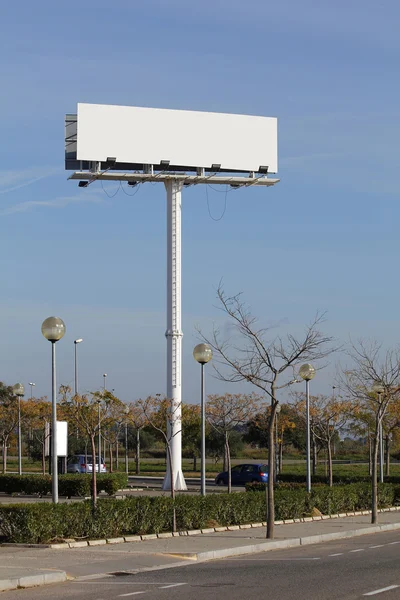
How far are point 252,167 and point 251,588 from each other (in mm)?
36352

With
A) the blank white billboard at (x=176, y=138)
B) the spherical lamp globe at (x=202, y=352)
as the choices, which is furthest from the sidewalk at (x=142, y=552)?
the blank white billboard at (x=176, y=138)

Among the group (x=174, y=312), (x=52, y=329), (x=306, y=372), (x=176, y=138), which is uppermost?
(x=176, y=138)

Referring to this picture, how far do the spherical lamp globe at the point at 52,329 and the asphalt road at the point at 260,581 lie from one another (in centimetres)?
614

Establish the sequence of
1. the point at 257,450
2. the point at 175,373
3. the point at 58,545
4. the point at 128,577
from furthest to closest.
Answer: the point at 257,450 → the point at 175,373 → the point at 58,545 → the point at 128,577

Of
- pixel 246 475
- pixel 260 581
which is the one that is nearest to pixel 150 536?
pixel 260 581

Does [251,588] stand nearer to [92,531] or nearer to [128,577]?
[128,577]

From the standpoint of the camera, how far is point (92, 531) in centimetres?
2105

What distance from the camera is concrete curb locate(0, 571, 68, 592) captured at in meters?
14.6

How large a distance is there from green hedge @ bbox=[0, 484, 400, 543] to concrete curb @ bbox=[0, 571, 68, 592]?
4466 millimetres

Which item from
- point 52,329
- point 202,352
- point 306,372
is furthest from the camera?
point 306,372

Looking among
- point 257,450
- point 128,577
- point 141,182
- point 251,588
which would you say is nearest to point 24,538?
point 128,577

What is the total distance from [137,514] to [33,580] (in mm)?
7298

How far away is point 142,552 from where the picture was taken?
19.3 meters

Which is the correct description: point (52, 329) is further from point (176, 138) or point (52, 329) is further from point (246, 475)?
point (246, 475)
